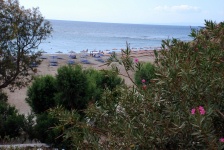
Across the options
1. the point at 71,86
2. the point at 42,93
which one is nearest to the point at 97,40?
the point at 42,93

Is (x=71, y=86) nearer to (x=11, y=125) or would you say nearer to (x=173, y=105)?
(x=11, y=125)

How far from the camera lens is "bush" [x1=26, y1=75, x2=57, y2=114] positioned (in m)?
8.23

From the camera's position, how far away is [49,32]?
12.2 metres

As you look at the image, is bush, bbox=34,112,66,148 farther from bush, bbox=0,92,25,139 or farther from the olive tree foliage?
the olive tree foliage

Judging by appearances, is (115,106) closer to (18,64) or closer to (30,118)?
(30,118)

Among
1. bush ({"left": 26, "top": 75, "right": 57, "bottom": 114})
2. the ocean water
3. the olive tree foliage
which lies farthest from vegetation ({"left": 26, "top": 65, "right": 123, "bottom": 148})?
the ocean water

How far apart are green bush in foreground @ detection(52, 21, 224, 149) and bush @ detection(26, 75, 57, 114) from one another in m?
6.03

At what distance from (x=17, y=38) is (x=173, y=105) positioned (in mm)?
10289

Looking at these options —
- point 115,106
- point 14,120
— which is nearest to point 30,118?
point 14,120

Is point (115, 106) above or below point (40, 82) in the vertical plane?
above

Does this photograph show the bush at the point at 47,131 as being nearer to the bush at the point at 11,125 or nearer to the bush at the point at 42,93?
the bush at the point at 11,125

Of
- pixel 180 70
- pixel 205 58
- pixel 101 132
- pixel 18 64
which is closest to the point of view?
pixel 180 70

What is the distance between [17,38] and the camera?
1157 cm

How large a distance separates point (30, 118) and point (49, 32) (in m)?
4.95
